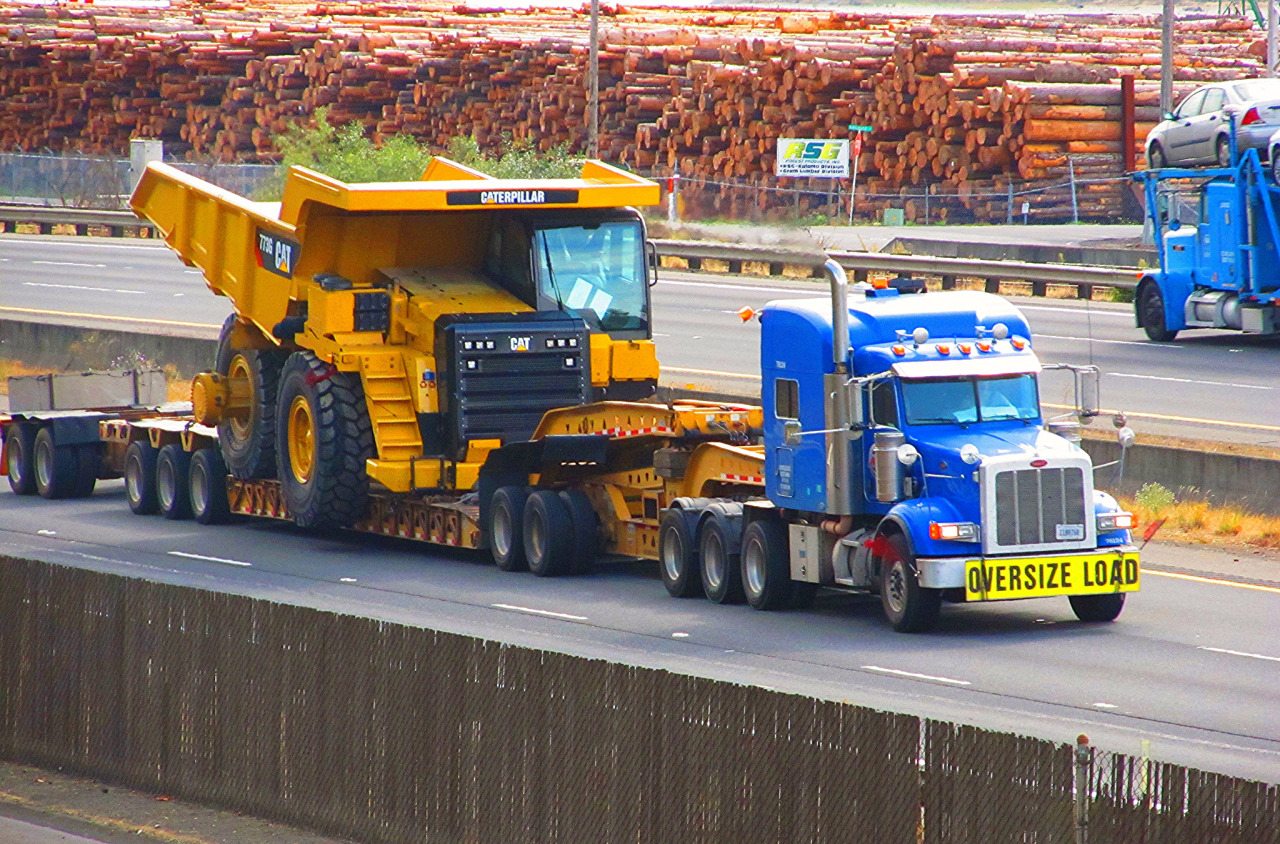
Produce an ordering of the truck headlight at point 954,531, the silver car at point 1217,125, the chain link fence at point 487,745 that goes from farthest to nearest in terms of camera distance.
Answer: the silver car at point 1217,125, the truck headlight at point 954,531, the chain link fence at point 487,745

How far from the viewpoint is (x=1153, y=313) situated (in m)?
32.3

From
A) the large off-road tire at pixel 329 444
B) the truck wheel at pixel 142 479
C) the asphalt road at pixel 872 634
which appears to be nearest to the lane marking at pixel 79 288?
the truck wheel at pixel 142 479

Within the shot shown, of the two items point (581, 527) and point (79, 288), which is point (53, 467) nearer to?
point (581, 527)

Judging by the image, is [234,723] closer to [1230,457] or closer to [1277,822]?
[1277,822]

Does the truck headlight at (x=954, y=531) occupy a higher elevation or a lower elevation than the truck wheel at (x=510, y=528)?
higher

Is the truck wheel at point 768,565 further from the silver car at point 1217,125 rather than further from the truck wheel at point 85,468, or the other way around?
the silver car at point 1217,125

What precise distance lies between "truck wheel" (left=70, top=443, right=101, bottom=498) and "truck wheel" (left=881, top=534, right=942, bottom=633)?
1166 cm

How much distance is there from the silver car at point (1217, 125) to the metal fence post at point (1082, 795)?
79.4 feet

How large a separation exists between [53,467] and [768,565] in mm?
10657

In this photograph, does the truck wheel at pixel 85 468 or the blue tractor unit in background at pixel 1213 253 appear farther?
the blue tractor unit in background at pixel 1213 253

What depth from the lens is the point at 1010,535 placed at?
1428 cm

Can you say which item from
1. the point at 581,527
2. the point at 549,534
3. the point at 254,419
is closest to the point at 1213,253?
the point at 254,419

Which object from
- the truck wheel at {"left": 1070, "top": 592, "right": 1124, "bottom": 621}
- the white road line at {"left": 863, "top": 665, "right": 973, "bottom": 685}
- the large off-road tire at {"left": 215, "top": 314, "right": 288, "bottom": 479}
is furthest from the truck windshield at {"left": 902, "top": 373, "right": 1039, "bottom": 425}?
the large off-road tire at {"left": 215, "top": 314, "right": 288, "bottom": 479}

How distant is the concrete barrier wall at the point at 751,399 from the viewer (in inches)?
748
